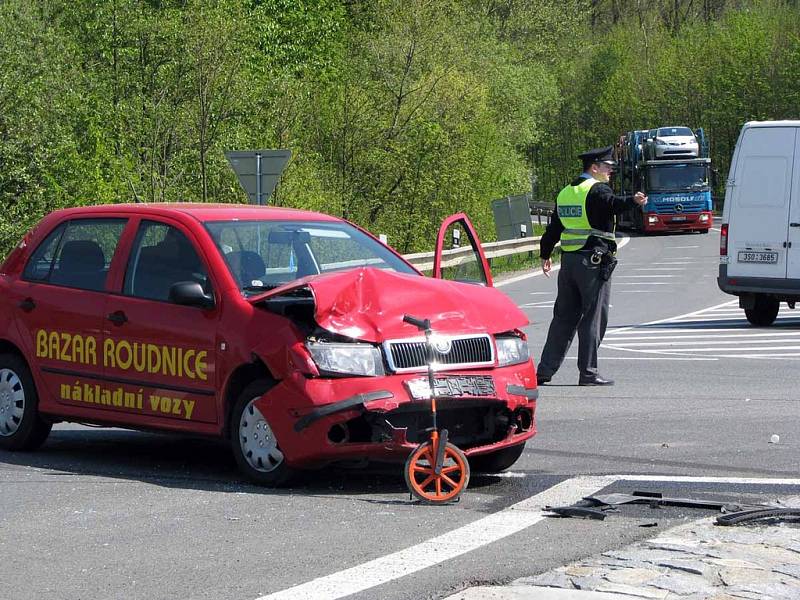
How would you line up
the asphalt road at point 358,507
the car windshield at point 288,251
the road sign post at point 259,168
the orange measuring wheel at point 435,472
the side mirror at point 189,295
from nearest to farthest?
the asphalt road at point 358,507
the orange measuring wheel at point 435,472
the side mirror at point 189,295
the car windshield at point 288,251
the road sign post at point 259,168

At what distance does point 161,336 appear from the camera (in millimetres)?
8461

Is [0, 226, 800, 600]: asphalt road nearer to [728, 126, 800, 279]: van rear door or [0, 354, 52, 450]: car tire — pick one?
[0, 354, 52, 450]: car tire

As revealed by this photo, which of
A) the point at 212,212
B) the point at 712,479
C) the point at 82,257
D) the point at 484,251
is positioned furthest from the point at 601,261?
the point at 484,251

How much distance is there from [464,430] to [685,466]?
4.51 feet

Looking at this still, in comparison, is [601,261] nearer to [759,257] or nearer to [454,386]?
[454,386]

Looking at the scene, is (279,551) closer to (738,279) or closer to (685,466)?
(685,466)

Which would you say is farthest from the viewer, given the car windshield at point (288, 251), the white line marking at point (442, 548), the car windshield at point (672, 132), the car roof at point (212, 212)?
the car windshield at point (672, 132)

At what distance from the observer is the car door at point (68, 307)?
8.95 metres

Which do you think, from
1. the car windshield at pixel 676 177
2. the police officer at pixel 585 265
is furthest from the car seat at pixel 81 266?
the car windshield at pixel 676 177

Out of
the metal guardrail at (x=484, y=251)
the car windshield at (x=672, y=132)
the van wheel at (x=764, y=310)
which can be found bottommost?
the metal guardrail at (x=484, y=251)

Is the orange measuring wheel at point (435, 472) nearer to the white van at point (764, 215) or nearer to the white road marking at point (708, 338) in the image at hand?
the white road marking at point (708, 338)

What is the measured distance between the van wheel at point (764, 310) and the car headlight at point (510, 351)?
12.1m

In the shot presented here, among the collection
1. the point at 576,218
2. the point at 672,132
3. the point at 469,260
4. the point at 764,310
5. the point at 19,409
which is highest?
the point at 672,132

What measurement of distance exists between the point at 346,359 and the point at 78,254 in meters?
2.51
